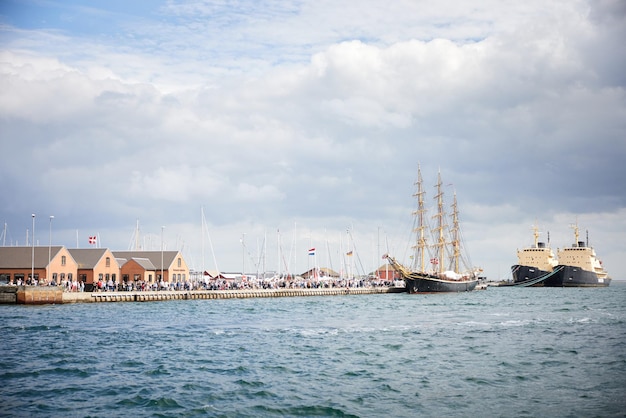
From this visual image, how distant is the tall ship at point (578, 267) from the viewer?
177750mm

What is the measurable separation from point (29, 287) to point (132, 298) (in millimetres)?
14891

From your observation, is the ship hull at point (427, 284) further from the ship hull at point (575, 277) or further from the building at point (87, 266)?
the ship hull at point (575, 277)

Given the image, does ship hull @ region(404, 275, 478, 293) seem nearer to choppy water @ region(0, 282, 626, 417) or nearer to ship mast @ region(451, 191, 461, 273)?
ship mast @ region(451, 191, 461, 273)

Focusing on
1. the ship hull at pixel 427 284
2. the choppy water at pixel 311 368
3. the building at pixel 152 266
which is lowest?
the choppy water at pixel 311 368

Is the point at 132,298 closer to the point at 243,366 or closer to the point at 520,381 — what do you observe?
the point at 243,366

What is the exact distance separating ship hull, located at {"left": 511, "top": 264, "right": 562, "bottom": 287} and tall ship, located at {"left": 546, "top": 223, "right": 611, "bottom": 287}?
162cm

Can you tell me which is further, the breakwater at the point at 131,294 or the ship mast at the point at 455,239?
the ship mast at the point at 455,239

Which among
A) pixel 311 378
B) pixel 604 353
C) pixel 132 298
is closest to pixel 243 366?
pixel 311 378

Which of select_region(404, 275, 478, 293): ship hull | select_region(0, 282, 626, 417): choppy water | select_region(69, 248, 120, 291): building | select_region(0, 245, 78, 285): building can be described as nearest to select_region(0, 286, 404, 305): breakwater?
select_region(0, 245, 78, 285): building

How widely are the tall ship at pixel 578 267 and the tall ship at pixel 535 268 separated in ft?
8.47

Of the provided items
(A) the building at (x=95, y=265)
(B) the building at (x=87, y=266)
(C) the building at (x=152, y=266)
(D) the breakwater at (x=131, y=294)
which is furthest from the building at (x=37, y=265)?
(C) the building at (x=152, y=266)

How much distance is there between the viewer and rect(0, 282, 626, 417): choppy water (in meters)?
23.4

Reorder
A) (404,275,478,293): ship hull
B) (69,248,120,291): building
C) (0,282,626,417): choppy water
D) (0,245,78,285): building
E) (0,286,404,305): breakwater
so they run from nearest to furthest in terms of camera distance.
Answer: (0,282,626,417): choppy water < (0,286,404,305): breakwater < (0,245,78,285): building < (69,248,120,291): building < (404,275,478,293): ship hull

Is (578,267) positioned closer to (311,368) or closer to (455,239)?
(455,239)
